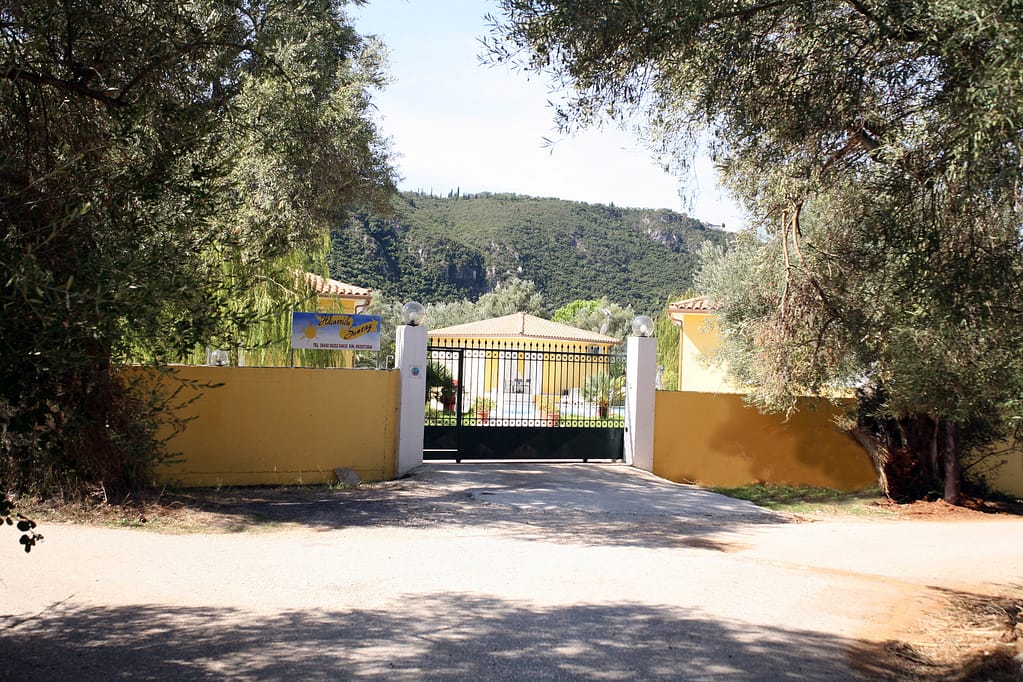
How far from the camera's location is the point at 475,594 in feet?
22.4

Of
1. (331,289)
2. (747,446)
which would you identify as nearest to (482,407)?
(747,446)

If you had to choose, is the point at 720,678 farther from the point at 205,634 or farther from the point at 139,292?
the point at 139,292

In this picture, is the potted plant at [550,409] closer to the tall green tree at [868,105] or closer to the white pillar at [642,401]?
the white pillar at [642,401]

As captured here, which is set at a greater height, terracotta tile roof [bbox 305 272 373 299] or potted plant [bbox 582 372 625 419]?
terracotta tile roof [bbox 305 272 373 299]

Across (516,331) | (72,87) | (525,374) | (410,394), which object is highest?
(516,331)

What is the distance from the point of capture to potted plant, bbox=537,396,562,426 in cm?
1538

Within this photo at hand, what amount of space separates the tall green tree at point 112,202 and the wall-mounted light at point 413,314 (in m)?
2.91

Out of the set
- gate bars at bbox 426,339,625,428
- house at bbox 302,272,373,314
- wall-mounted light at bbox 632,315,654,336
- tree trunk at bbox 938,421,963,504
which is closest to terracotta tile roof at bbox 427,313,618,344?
house at bbox 302,272,373,314

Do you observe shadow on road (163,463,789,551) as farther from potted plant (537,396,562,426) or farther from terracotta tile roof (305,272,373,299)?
terracotta tile roof (305,272,373,299)

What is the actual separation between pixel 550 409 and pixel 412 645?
33.0 ft

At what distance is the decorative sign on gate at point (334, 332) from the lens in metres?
13.3

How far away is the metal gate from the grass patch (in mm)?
2229

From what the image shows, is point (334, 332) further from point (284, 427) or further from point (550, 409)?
point (550, 409)

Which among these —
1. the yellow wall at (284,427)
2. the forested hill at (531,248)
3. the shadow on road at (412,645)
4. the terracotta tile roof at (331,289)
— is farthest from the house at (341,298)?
the forested hill at (531,248)
